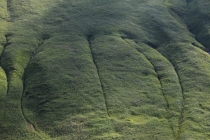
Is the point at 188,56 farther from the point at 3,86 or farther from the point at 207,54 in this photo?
the point at 3,86

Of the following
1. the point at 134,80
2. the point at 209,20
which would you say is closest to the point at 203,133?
the point at 134,80

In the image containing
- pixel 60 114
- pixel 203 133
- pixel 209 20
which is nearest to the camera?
pixel 203 133

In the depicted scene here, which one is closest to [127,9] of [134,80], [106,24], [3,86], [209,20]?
[106,24]

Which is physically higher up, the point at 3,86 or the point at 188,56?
the point at 188,56

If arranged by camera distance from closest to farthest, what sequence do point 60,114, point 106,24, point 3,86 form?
point 60,114, point 3,86, point 106,24

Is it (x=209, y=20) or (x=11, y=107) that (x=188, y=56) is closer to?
(x=209, y=20)

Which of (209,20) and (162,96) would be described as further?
(209,20)
